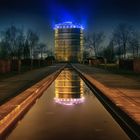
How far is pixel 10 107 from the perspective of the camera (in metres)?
13.2

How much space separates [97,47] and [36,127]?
102 m

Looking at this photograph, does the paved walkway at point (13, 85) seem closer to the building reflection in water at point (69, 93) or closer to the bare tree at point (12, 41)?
the building reflection in water at point (69, 93)

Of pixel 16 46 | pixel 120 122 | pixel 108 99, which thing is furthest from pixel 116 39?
pixel 120 122

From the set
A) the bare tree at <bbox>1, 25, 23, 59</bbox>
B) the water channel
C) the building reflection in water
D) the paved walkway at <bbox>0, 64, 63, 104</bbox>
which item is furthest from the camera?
the bare tree at <bbox>1, 25, 23, 59</bbox>

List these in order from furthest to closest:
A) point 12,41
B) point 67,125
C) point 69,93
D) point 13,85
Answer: point 12,41, point 13,85, point 69,93, point 67,125

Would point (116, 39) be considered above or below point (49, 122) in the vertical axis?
above

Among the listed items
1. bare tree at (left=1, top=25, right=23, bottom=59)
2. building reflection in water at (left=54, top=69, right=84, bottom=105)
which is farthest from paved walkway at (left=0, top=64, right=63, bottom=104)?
bare tree at (left=1, top=25, right=23, bottom=59)

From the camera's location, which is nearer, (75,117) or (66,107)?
(75,117)

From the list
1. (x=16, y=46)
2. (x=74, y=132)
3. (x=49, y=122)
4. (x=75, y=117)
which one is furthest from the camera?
(x=16, y=46)

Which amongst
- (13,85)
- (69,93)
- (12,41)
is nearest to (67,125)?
(69,93)

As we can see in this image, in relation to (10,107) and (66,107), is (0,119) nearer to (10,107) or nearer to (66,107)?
(10,107)

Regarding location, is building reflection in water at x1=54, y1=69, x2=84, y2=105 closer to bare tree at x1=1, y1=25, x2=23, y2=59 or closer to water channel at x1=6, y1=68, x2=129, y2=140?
water channel at x1=6, y1=68, x2=129, y2=140

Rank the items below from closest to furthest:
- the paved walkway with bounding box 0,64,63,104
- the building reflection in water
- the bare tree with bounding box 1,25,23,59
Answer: the building reflection in water → the paved walkway with bounding box 0,64,63,104 → the bare tree with bounding box 1,25,23,59

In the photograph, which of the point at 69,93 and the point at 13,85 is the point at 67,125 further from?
the point at 13,85
